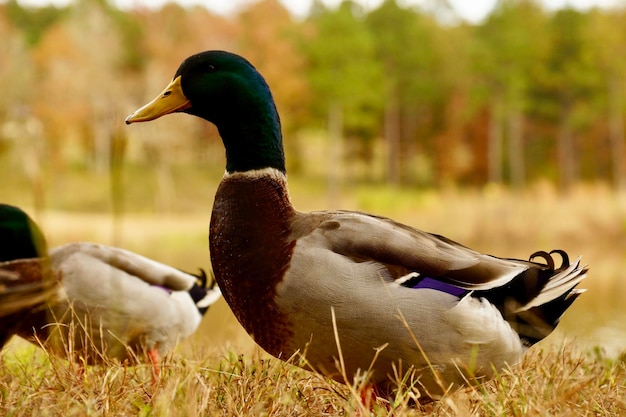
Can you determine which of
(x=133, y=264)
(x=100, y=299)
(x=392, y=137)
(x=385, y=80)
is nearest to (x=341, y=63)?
(x=385, y=80)

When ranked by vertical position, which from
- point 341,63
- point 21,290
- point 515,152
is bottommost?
point 515,152

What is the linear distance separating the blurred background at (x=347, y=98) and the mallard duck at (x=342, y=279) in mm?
15248

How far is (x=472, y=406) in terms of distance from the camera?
6.85 feet

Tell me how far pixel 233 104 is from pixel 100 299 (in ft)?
3.56

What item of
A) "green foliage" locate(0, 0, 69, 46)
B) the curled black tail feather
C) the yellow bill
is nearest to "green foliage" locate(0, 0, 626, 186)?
"green foliage" locate(0, 0, 69, 46)

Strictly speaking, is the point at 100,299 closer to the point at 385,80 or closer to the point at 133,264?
the point at 133,264

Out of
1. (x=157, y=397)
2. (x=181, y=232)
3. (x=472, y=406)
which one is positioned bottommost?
(x=181, y=232)

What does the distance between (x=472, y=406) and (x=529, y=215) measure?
11237 mm

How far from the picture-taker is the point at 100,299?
2744 mm

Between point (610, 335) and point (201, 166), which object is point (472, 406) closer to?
point (610, 335)

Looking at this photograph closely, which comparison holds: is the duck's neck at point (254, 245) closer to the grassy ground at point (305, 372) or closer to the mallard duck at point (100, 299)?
the grassy ground at point (305, 372)

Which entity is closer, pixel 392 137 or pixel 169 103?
pixel 169 103

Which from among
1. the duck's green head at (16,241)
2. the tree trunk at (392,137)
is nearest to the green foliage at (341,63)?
the tree trunk at (392,137)

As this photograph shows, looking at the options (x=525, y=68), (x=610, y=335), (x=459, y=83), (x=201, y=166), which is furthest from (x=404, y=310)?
(x=459, y=83)
